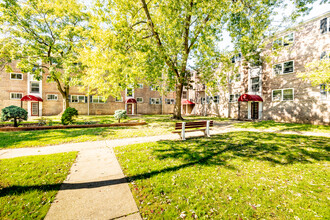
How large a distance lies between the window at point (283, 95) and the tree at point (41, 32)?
25544mm

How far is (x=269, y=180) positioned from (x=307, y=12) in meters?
12.9

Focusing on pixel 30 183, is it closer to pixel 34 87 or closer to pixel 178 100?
pixel 178 100

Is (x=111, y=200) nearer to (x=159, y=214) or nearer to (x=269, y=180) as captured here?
(x=159, y=214)

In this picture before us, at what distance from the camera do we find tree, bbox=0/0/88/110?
1498 cm

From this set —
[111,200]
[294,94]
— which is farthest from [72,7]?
[294,94]

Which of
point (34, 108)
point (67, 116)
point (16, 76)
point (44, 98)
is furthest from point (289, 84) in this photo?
point (16, 76)

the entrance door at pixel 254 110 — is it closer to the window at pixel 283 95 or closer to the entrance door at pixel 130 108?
the window at pixel 283 95

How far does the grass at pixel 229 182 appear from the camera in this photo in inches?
103

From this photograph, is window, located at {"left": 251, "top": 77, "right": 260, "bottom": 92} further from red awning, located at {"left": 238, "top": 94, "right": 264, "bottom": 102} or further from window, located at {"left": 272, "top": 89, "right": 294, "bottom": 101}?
window, located at {"left": 272, "top": 89, "right": 294, "bottom": 101}

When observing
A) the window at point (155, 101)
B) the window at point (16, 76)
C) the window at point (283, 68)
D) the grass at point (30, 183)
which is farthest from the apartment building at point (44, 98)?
the window at point (283, 68)

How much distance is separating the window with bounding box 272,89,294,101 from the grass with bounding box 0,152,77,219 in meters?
21.6

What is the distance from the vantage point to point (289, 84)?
52.9 feet

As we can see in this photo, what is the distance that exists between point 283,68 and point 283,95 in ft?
11.0

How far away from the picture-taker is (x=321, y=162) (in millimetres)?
4789
